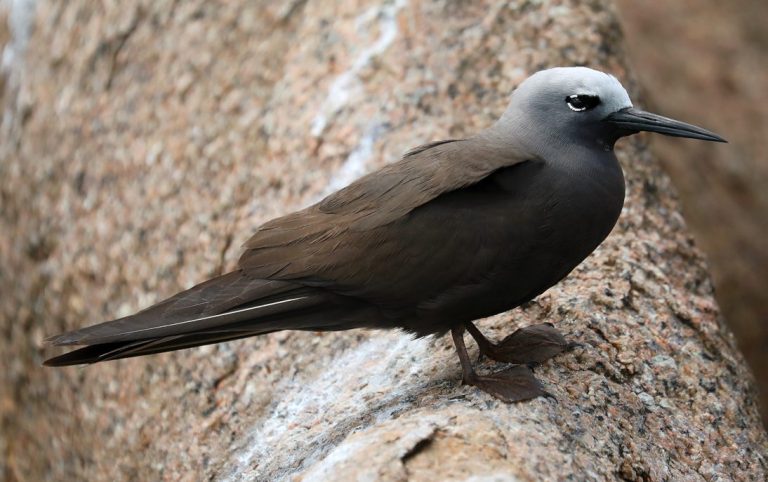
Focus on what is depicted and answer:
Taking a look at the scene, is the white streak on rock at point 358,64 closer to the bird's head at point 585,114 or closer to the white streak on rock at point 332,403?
the white streak on rock at point 332,403

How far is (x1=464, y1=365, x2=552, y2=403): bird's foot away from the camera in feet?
13.4

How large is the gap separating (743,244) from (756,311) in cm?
54

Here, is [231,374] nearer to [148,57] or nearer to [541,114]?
[541,114]

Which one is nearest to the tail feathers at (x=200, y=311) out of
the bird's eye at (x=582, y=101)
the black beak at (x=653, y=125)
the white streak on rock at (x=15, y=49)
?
the bird's eye at (x=582, y=101)

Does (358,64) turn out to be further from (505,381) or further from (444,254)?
(505,381)

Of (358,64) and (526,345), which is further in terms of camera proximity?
(358,64)

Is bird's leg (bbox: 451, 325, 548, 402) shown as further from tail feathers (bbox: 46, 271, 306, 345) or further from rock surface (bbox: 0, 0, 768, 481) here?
tail feathers (bbox: 46, 271, 306, 345)

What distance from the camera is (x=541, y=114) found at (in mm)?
4590

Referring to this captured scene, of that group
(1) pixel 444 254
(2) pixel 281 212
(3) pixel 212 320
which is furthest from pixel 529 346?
(2) pixel 281 212

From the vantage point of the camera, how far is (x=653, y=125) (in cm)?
446

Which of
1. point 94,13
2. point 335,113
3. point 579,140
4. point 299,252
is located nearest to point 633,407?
point 579,140

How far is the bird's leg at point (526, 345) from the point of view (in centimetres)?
444

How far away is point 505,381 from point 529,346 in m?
0.34

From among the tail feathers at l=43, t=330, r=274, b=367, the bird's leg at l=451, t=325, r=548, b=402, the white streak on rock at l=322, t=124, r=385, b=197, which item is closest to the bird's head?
the bird's leg at l=451, t=325, r=548, b=402
